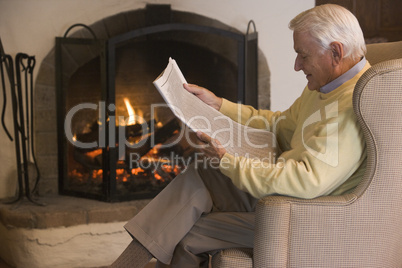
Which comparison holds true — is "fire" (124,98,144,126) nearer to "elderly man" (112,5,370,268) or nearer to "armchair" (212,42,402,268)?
"elderly man" (112,5,370,268)

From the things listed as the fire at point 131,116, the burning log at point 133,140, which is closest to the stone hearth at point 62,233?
the burning log at point 133,140

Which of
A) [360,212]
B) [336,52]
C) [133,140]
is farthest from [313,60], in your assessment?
[133,140]

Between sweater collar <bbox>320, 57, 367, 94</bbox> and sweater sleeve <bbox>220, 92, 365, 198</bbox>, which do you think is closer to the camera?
sweater sleeve <bbox>220, 92, 365, 198</bbox>

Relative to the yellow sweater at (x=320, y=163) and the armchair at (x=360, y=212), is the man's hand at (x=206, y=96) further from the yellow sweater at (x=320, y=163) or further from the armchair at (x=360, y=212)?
the armchair at (x=360, y=212)

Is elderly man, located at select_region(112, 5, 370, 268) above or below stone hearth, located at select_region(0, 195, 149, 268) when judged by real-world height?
above

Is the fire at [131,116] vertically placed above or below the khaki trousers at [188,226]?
above

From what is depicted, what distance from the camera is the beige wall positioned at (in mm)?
2541

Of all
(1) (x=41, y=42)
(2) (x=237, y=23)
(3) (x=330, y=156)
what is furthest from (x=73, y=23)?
(3) (x=330, y=156)

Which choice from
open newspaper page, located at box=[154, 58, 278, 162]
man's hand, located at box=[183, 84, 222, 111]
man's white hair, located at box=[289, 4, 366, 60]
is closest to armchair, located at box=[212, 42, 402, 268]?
man's white hair, located at box=[289, 4, 366, 60]

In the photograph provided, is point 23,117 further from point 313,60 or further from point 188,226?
point 313,60

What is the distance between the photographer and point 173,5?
2.75 meters

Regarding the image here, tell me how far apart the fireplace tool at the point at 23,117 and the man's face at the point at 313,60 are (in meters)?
1.39

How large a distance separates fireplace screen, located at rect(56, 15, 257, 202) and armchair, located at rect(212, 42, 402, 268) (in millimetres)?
1390

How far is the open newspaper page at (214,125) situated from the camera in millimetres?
1583
